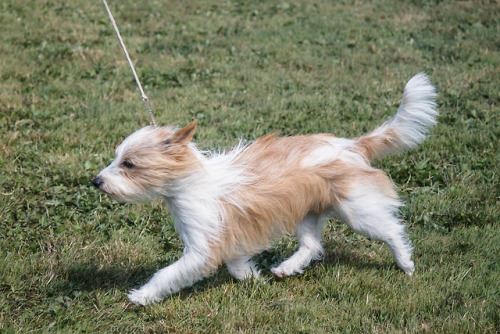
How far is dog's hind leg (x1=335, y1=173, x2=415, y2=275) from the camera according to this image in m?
4.89

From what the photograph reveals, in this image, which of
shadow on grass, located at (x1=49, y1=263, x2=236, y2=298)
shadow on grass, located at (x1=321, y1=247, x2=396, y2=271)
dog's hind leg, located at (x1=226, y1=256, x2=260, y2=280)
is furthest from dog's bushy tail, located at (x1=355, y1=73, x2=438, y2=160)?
shadow on grass, located at (x1=49, y1=263, x2=236, y2=298)

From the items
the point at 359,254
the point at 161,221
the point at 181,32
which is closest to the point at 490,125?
the point at 359,254

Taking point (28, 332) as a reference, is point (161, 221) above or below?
below

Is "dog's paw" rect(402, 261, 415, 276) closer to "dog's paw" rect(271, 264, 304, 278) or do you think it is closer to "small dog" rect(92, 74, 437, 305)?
"small dog" rect(92, 74, 437, 305)

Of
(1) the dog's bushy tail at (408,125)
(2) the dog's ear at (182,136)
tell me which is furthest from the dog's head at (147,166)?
(1) the dog's bushy tail at (408,125)

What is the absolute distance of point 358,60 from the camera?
36.7 feet

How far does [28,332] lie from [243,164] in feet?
5.66

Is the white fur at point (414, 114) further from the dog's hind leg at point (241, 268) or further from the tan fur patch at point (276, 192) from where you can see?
the dog's hind leg at point (241, 268)

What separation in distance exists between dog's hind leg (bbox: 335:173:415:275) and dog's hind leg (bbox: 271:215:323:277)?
1.16 feet

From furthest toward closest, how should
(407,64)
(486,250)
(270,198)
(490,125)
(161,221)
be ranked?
(407,64), (490,125), (161,221), (486,250), (270,198)

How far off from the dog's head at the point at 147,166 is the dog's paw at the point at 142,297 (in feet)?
1.94

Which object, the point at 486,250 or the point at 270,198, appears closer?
the point at 270,198

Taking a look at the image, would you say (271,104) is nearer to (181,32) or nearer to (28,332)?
(181,32)

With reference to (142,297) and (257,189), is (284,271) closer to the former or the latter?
(257,189)
